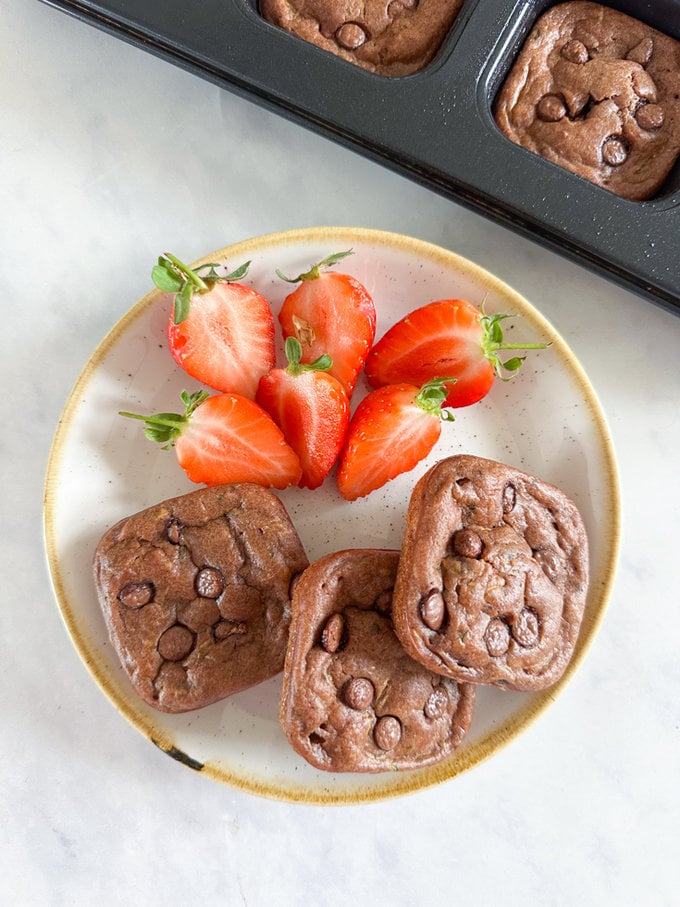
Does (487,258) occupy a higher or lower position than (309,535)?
higher

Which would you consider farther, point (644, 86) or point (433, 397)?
point (644, 86)

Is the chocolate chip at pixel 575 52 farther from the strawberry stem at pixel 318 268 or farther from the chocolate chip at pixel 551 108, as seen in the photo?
the strawberry stem at pixel 318 268

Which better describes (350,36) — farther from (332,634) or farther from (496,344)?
(332,634)

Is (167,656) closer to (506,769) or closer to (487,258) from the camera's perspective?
(506,769)

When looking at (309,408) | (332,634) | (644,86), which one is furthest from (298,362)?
(644,86)

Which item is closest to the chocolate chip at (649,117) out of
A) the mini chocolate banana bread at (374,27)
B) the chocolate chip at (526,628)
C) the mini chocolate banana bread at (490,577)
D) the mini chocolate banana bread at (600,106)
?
the mini chocolate banana bread at (600,106)

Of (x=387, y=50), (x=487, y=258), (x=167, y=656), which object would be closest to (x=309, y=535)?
(x=167, y=656)
